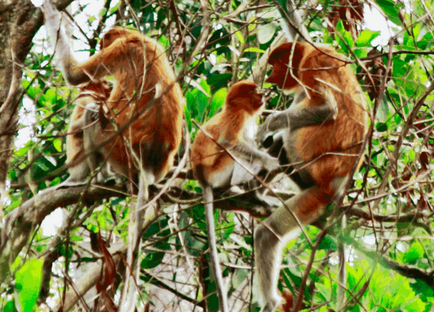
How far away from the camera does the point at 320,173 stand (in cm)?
357

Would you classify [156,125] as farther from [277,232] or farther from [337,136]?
[337,136]

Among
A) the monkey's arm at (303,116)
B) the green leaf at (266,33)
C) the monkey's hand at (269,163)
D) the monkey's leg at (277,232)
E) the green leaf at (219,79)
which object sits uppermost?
the green leaf at (266,33)

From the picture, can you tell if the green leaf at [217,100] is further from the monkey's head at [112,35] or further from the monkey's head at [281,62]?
the monkey's head at [112,35]

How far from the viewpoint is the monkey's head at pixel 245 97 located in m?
3.93

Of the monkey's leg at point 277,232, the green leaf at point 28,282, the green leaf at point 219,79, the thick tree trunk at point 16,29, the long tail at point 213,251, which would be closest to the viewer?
the green leaf at point 28,282

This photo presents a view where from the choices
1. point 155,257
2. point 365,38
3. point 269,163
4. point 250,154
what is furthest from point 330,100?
point 155,257

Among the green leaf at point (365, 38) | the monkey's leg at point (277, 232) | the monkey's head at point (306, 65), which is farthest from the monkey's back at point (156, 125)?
the green leaf at point (365, 38)

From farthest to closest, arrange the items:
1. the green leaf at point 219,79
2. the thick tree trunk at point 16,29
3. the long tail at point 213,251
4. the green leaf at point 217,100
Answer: the green leaf at point 219,79
the green leaf at point 217,100
the thick tree trunk at point 16,29
the long tail at point 213,251

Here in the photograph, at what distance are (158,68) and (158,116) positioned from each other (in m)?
0.36

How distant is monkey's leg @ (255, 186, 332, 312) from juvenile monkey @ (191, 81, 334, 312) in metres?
0.33

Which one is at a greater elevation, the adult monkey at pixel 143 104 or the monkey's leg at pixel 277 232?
the adult monkey at pixel 143 104

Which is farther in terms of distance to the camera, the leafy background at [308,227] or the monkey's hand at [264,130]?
the monkey's hand at [264,130]

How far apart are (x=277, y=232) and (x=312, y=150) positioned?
691mm

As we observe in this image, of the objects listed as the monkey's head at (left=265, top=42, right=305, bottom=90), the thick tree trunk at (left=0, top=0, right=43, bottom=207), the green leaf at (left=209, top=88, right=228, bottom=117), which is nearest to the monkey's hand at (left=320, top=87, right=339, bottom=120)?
the monkey's head at (left=265, top=42, right=305, bottom=90)
